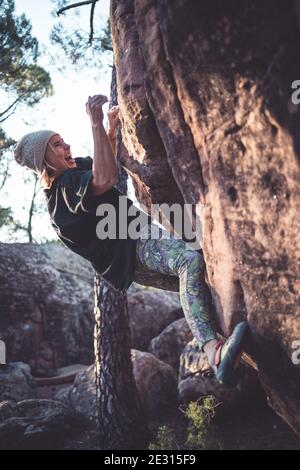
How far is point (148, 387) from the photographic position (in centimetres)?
921

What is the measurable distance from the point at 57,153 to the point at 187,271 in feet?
4.80

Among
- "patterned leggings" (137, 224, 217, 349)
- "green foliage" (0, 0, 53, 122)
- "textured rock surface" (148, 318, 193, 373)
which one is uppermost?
"green foliage" (0, 0, 53, 122)

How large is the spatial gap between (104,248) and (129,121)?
119 cm

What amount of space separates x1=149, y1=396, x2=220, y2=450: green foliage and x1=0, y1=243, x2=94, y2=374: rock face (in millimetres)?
5282

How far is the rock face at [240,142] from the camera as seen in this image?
3.37 m

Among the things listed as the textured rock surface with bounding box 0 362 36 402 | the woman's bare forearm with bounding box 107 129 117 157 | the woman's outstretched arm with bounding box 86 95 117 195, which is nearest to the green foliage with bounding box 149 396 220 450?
the textured rock surface with bounding box 0 362 36 402

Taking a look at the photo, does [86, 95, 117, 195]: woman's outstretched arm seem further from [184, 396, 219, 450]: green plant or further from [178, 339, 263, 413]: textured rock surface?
[178, 339, 263, 413]: textured rock surface

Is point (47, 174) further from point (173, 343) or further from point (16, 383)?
point (16, 383)

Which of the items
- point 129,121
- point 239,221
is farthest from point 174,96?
point 239,221

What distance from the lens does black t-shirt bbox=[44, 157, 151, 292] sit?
158 inches

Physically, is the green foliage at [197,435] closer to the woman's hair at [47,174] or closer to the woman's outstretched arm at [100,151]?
the woman's hair at [47,174]

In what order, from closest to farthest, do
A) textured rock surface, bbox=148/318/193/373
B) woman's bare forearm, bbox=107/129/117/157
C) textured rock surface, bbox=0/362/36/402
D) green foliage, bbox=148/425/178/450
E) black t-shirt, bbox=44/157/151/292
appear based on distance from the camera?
black t-shirt, bbox=44/157/151/292
woman's bare forearm, bbox=107/129/117/157
green foliage, bbox=148/425/178/450
textured rock surface, bbox=0/362/36/402
textured rock surface, bbox=148/318/193/373
